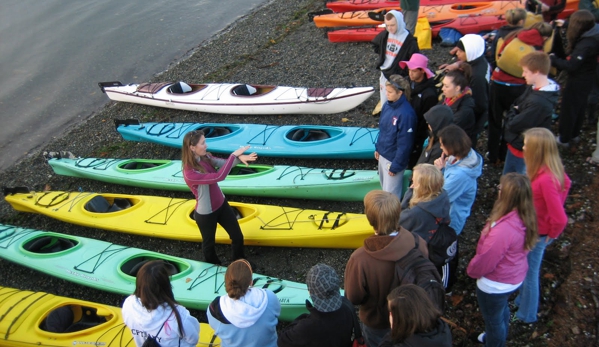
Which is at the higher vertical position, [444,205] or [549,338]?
[444,205]

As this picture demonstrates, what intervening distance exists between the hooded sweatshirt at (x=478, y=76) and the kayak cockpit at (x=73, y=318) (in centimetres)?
399

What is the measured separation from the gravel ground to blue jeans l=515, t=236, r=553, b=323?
356 millimetres

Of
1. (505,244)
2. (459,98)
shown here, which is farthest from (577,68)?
(505,244)

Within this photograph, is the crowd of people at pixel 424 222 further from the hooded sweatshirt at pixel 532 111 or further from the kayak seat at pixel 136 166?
the kayak seat at pixel 136 166

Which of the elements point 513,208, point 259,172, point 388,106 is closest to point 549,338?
point 513,208

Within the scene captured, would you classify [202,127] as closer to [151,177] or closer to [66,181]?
[151,177]

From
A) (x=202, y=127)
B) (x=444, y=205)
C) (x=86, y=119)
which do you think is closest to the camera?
(x=444, y=205)

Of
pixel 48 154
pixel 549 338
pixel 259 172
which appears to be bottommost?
pixel 549 338

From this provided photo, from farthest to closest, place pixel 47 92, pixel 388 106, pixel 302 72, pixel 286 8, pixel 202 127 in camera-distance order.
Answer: pixel 286 8 < pixel 47 92 < pixel 302 72 < pixel 202 127 < pixel 388 106

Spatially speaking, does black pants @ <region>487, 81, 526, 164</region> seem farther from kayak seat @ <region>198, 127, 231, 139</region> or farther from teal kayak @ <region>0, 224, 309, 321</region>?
kayak seat @ <region>198, 127, 231, 139</region>

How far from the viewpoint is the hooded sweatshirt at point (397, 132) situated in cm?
407

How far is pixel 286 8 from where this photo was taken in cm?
1261

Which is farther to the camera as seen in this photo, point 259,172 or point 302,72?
point 302,72

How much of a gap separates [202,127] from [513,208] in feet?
16.4
